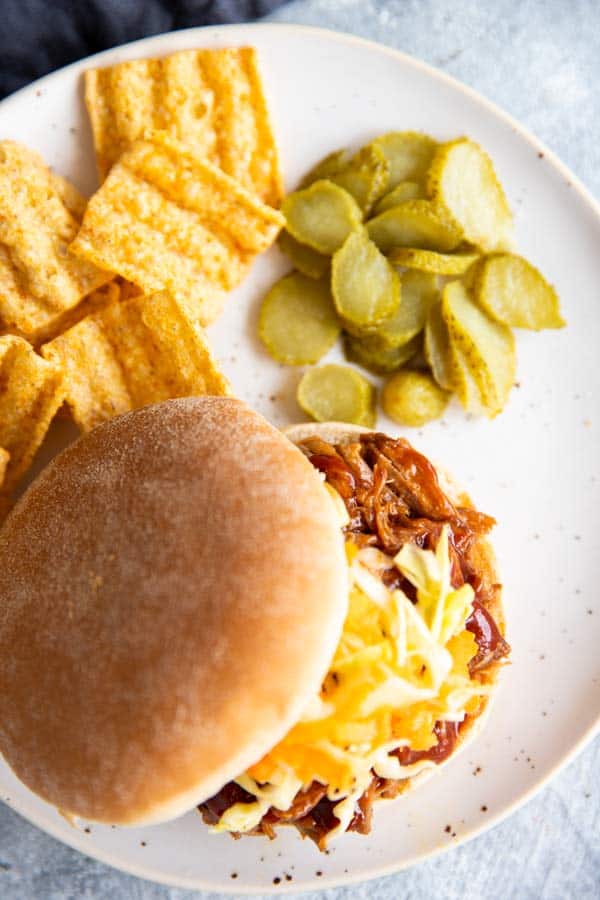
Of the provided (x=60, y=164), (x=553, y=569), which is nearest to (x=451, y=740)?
(x=553, y=569)

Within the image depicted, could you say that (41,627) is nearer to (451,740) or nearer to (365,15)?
(451,740)

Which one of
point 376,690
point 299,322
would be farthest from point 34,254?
point 376,690

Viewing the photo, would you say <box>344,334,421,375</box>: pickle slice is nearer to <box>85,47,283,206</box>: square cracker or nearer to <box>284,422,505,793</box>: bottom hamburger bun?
<box>284,422,505,793</box>: bottom hamburger bun

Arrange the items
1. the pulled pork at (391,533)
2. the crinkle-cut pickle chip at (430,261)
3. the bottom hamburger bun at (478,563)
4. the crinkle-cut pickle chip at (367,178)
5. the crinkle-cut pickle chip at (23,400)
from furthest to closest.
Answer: the crinkle-cut pickle chip at (367,178), the crinkle-cut pickle chip at (430,261), the crinkle-cut pickle chip at (23,400), the bottom hamburger bun at (478,563), the pulled pork at (391,533)

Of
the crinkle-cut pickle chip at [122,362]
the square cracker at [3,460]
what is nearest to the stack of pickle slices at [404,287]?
the crinkle-cut pickle chip at [122,362]

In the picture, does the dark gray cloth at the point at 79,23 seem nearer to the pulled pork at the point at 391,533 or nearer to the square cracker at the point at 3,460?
the square cracker at the point at 3,460

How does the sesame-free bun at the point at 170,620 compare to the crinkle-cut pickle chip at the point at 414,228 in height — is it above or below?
below

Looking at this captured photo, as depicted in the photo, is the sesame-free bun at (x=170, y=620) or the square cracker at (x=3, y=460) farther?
the square cracker at (x=3, y=460)
